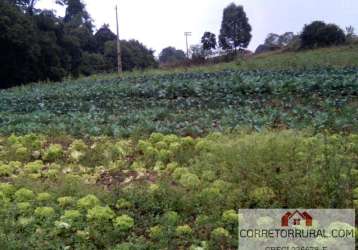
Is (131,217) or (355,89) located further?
(355,89)

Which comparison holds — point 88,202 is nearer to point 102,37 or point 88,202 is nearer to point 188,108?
point 188,108

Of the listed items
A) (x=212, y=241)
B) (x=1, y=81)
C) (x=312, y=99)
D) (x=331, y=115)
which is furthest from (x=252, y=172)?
(x=1, y=81)

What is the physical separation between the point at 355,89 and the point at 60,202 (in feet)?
32.6

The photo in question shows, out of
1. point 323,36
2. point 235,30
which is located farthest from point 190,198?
point 235,30

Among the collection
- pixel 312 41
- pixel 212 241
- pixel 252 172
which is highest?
pixel 312 41

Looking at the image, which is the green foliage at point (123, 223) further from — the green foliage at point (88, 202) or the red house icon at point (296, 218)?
the red house icon at point (296, 218)

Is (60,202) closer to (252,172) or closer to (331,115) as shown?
(252,172)

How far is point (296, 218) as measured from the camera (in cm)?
432

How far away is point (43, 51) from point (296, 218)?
31941 millimetres

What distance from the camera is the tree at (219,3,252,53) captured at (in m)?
46.1

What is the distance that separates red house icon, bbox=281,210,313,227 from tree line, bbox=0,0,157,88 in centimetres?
2925

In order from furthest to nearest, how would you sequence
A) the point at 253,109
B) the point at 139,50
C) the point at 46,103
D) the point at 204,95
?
1. the point at 139,50
2. the point at 46,103
3. the point at 204,95
4. the point at 253,109

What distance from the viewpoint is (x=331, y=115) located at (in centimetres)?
919

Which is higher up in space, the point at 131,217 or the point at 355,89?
the point at 355,89
